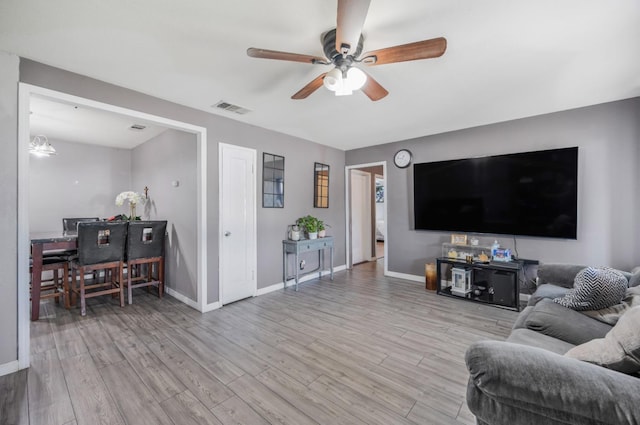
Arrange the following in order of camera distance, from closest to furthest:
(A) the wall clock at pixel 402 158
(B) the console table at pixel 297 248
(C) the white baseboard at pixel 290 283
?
(C) the white baseboard at pixel 290 283
(B) the console table at pixel 297 248
(A) the wall clock at pixel 402 158

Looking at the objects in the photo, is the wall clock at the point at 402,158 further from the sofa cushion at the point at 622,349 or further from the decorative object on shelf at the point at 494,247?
the sofa cushion at the point at 622,349

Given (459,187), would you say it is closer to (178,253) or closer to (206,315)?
(206,315)

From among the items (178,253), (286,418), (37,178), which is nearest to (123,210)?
(37,178)

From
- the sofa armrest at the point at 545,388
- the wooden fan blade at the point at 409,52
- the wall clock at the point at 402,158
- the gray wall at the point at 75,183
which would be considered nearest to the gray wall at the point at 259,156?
the wall clock at the point at 402,158

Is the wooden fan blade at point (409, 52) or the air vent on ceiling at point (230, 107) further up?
the air vent on ceiling at point (230, 107)

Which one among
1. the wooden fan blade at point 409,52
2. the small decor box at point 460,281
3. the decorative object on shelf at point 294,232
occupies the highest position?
the wooden fan blade at point 409,52

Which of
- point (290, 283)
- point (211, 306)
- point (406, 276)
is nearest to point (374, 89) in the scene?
point (211, 306)

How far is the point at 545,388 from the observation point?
0.97m

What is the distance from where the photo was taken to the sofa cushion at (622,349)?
983 millimetres

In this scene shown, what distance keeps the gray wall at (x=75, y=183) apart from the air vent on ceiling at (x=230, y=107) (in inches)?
142

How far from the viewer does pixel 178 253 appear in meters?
3.77

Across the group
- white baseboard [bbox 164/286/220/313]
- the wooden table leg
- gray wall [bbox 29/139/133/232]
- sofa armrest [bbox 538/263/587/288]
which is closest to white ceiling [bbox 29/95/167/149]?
gray wall [bbox 29/139/133/232]

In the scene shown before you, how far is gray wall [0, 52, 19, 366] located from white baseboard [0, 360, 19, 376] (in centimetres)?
3

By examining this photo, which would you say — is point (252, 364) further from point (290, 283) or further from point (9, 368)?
point (290, 283)
